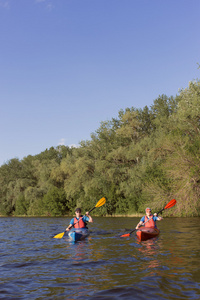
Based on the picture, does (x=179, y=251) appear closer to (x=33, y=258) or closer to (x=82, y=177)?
(x=33, y=258)

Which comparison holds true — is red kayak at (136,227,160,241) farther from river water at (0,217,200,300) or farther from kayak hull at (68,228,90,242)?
kayak hull at (68,228,90,242)

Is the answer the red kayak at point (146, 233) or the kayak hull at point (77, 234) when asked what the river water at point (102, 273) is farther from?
the kayak hull at point (77, 234)

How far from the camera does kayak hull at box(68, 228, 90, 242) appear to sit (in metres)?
11.4

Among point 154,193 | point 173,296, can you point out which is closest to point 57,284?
point 173,296

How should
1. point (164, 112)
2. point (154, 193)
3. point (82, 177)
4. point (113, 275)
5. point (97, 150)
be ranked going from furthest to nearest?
1. point (164, 112)
2. point (97, 150)
3. point (82, 177)
4. point (154, 193)
5. point (113, 275)

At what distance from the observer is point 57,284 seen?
17.3 feet

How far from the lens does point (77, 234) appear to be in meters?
11.5

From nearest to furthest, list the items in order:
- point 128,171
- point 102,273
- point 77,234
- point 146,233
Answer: point 102,273
point 146,233
point 77,234
point 128,171

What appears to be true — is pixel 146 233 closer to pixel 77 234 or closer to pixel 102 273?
pixel 77 234

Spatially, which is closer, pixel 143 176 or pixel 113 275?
pixel 113 275

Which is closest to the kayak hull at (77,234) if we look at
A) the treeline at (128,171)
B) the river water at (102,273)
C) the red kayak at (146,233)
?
the river water at (102,273)

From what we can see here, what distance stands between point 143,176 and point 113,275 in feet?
Answer: 85.2

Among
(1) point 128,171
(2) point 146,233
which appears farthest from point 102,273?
(1) point 128,171

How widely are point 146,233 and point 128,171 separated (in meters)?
22.9
